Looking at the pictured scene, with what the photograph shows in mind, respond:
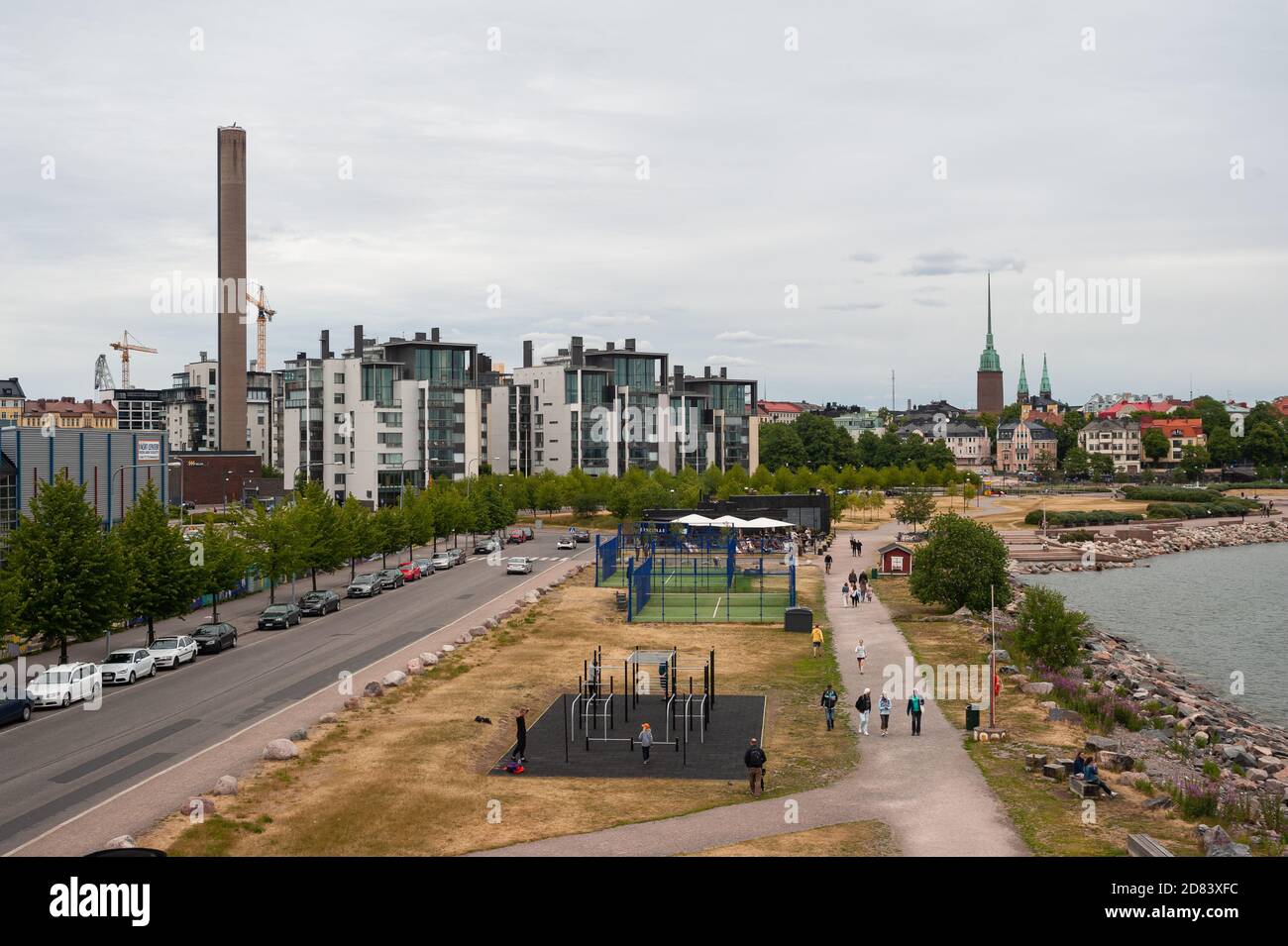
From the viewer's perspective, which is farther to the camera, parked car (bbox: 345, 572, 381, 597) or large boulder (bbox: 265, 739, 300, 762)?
parked car (bbox: 345, 572, 381, 597)

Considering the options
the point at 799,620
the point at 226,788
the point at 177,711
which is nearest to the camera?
the point at 226,788

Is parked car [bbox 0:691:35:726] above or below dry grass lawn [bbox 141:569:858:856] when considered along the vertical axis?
above

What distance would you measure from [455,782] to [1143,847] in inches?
533

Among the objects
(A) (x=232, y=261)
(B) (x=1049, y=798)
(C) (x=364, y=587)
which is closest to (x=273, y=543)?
(C) (x=364, y=587)

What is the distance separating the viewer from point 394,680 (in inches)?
1334

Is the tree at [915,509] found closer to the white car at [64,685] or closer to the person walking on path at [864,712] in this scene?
the person walking on path at [864,712]

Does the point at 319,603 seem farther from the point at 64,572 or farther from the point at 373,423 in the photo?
the point at 373,423

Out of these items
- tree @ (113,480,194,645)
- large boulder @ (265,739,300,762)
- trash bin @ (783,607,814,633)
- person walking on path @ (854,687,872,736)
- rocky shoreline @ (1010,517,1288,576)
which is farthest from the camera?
rocky shoreline @ (1010,517,1288,576)

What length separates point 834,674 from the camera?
36031 mm

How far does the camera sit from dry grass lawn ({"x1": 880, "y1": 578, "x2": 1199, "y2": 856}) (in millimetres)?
19719

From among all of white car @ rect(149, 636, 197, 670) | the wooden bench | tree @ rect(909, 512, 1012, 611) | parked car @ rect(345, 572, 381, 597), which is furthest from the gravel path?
parked car @ rect(345, 572, 381, 597)

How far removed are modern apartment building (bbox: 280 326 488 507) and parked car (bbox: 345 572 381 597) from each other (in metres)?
54.9

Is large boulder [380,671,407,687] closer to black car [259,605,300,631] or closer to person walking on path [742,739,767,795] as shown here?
black car [259,605,300,631]
